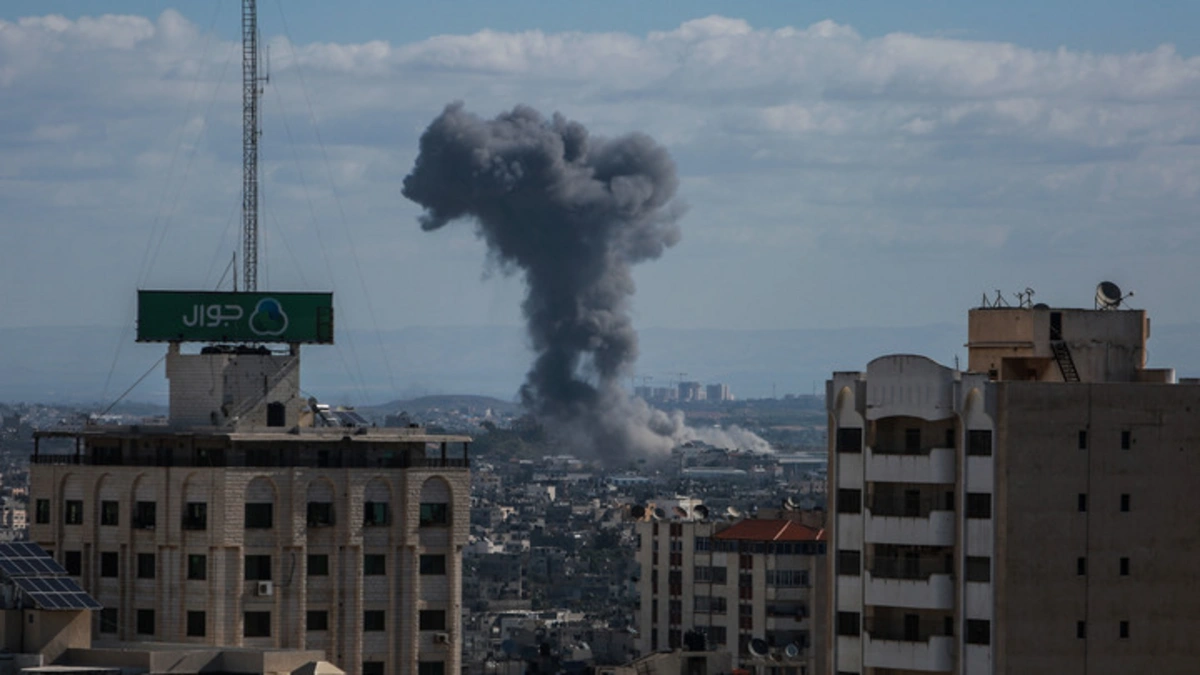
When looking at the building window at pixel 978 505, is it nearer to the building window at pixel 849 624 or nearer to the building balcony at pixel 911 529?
the building balcony at pixel 911 529

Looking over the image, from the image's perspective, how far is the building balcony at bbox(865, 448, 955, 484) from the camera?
58031 millimetres

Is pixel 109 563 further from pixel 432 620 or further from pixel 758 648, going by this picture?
pixel 758 648

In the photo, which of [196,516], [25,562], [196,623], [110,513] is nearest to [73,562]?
[110,513]

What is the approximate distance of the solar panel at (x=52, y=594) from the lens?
60625mm

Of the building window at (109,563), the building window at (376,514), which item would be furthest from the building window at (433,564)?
the building window at (109,563)

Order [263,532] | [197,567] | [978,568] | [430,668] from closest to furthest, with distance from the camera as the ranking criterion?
1. [978,568]
2. [197,567]
3. [263,532]
4. [430,668]

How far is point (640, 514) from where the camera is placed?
164 meters

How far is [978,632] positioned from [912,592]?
5.23 ft

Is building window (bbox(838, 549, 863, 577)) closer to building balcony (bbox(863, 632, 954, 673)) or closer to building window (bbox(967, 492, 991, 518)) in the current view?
building balcony (bbox(863, 632, 954, 673))

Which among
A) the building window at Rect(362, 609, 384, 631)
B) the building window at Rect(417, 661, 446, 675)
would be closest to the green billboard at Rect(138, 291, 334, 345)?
the building window at Rect(362, 609, 384, 631)

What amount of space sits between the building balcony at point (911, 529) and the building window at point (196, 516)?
2082 centimetres

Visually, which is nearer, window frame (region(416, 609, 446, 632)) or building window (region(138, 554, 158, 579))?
building window (region(138, 554, 158, 579))

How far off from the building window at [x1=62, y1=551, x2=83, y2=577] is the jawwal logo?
7.96 meters

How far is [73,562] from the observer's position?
246 feet
